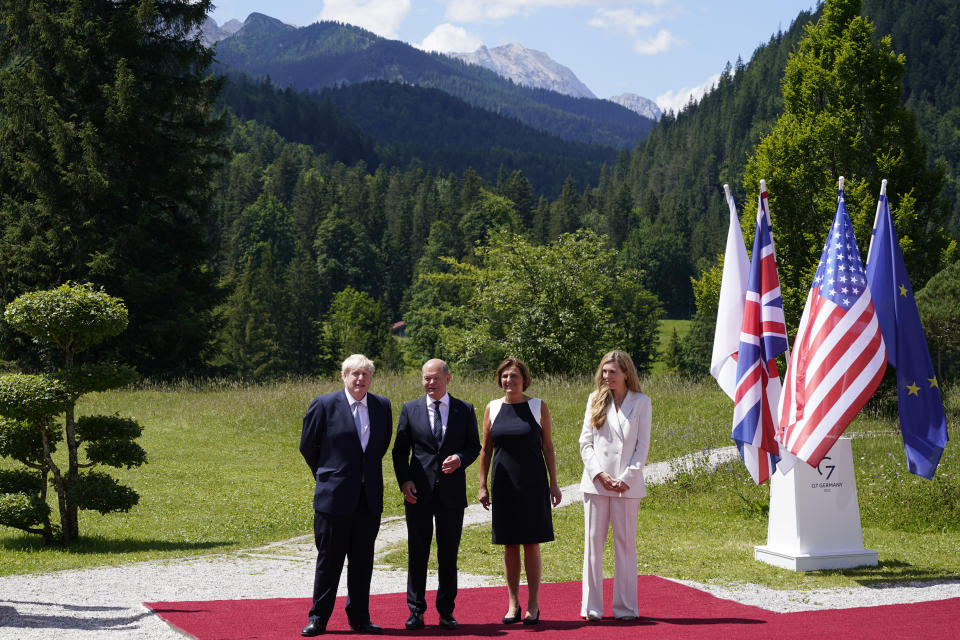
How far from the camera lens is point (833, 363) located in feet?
34.8

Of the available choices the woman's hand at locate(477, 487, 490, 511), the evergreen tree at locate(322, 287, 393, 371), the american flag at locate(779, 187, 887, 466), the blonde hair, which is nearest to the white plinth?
the american flag at locate(779, 187, 887, 466)

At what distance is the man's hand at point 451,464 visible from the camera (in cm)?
761

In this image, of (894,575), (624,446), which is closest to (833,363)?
(894,575)

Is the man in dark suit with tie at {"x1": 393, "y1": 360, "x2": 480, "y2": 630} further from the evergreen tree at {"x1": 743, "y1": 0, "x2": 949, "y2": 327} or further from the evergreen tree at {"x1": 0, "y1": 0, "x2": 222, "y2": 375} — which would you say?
the evergreen tree at {"x1": 0, "y1": 0, "x2": 222, "y2": 375}

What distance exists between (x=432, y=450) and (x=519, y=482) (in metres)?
0.74

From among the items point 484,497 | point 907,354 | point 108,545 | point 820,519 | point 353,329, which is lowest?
point 108,545

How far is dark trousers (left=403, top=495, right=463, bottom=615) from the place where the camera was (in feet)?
25.4

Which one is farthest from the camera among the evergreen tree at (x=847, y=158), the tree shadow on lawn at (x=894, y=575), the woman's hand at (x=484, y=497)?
the evergreen tree at (x=847, y=158)

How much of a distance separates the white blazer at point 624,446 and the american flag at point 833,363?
3247 millimetres

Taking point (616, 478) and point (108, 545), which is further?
point (108, 545)

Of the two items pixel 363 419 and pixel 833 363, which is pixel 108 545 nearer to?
pixel 363 419

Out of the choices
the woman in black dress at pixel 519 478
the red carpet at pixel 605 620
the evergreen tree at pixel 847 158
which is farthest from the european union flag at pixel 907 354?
the evergreen tree at pixel 847 158

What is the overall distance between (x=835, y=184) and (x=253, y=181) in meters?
119

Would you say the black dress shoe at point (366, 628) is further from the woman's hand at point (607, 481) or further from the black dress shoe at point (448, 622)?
the woman's hand at point (607, 481)
